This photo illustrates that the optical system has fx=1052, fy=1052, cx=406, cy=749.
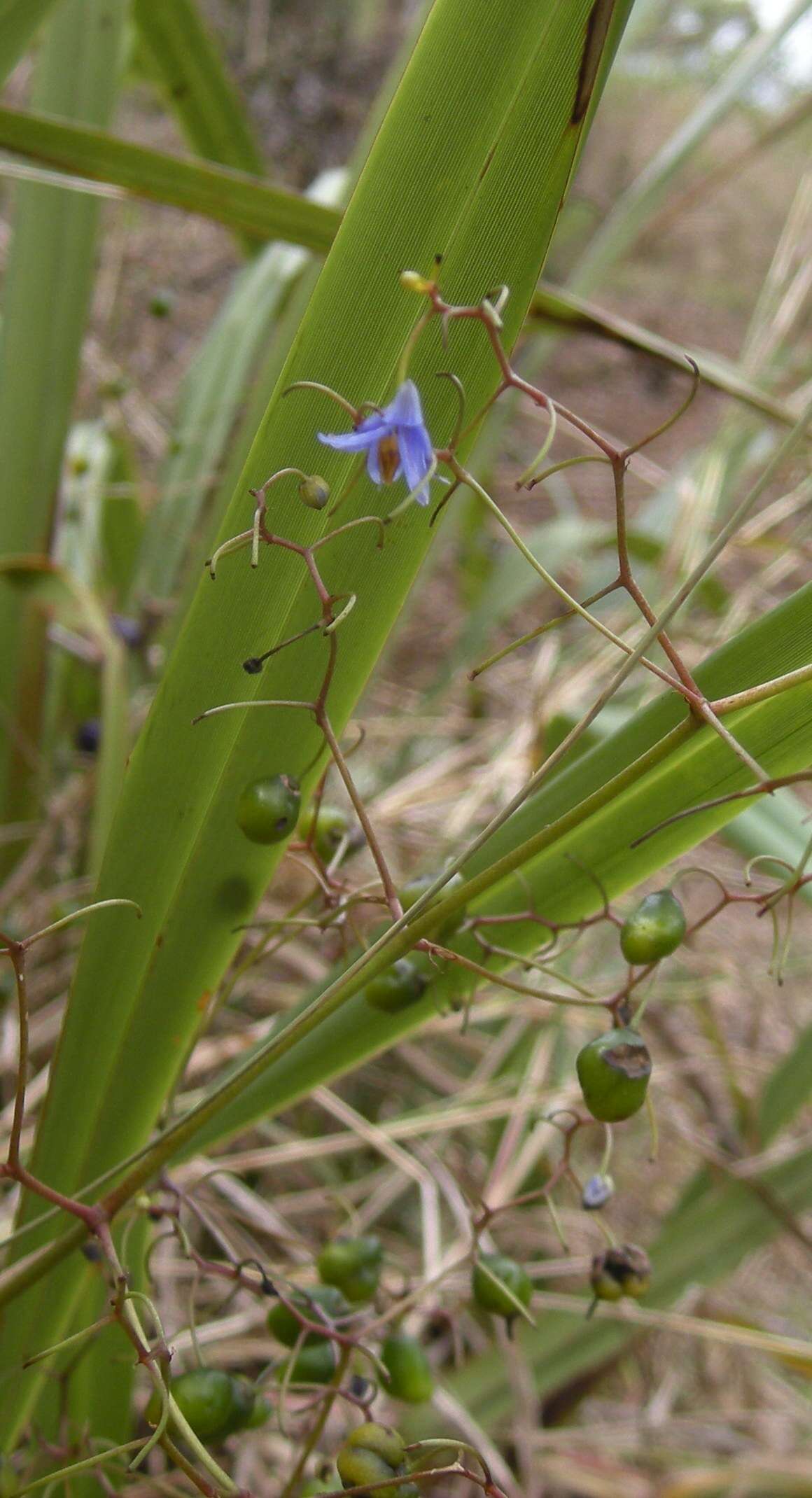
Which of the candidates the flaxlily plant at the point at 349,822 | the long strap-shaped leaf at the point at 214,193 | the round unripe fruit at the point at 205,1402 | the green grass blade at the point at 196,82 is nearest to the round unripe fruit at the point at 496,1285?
the flaxlily plant at the point at 349,822

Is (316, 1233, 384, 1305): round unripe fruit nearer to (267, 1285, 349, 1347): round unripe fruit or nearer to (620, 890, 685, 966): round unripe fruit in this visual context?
(267, 1285, 349, 1347): round unripe fruit

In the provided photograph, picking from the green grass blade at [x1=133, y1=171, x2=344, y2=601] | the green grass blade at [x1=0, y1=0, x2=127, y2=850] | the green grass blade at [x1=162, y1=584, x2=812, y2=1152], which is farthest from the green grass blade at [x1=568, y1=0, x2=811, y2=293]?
the green grass blade at [x1=162, y1=584, x2=812, y2=1152]

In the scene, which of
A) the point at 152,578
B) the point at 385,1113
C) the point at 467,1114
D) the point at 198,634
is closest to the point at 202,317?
the point at 152,578

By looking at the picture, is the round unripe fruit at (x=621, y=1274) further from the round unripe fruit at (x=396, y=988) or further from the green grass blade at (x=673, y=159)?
the green grass blade at (x=673, y=159)

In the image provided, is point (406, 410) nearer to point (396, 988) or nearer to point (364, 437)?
point (364, 437)

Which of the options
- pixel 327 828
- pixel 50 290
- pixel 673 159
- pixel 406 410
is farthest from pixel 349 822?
pixel 673 159
